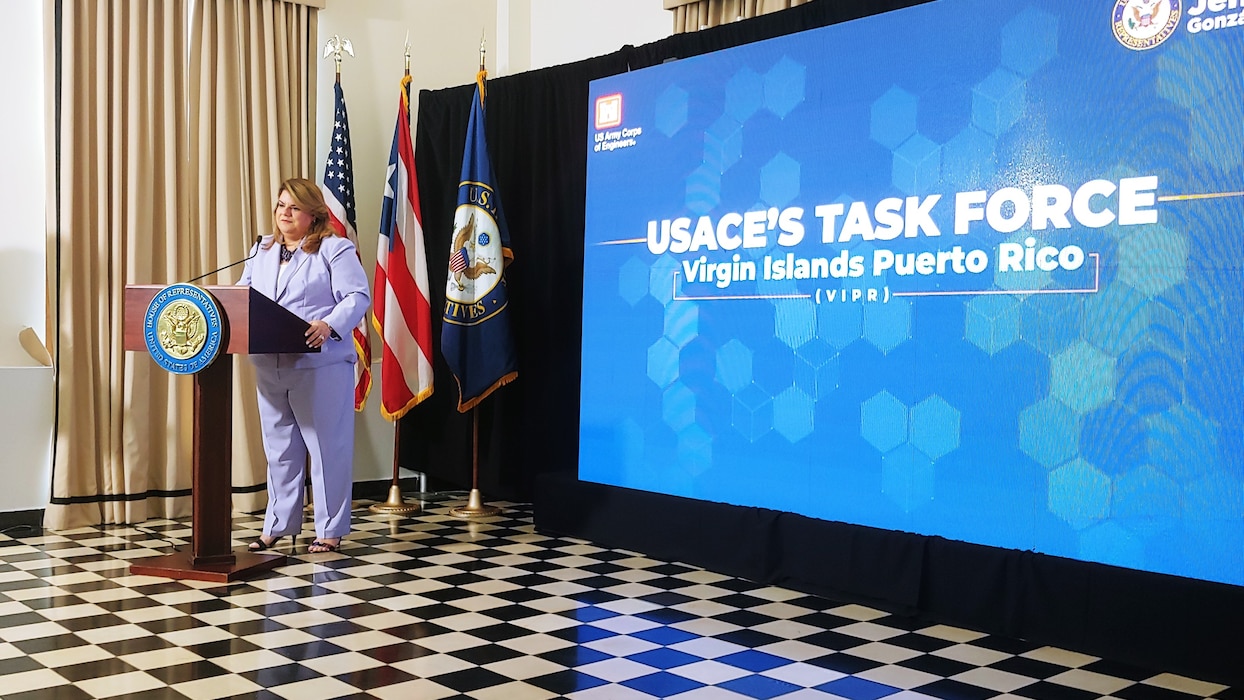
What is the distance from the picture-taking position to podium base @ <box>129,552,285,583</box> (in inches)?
158

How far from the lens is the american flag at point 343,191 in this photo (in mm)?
5609

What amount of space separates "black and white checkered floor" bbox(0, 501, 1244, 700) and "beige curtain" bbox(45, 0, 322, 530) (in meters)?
0.78

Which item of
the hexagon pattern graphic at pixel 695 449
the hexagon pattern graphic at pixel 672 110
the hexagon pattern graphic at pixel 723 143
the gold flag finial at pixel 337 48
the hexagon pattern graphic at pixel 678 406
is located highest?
the gold flag finial at pixel 337 48

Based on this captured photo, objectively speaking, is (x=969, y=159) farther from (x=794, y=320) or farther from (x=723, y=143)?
(x=723, y=143)

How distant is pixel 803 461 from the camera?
13.3 feet

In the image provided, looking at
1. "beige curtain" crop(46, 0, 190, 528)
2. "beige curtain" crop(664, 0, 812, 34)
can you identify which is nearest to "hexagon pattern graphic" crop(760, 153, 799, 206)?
"beige curtain" crop(664, 0, 812, 34)

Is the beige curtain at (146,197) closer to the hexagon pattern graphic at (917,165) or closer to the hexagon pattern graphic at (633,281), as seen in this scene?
the hexagon pattern graphic at (633,281)

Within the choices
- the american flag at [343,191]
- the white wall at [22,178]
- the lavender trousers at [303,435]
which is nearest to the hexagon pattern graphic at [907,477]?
the lavender trousers at [303,435]

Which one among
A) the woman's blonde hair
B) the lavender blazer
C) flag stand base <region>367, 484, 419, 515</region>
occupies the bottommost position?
flag stand base <region>367, 484, 419, 515</region>

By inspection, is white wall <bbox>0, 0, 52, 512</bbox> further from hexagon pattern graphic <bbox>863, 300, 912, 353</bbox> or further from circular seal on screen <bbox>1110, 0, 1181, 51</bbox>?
circular seal on screen <bbox>1110, 0, 1181, 51</bbox>

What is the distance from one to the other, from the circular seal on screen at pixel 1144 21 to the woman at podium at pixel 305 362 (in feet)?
8.80

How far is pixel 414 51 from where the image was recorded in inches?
252

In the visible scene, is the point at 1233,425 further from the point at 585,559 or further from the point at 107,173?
the point at 107,173

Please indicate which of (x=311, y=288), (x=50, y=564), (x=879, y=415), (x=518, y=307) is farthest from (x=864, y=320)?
(x=50, y=564)
